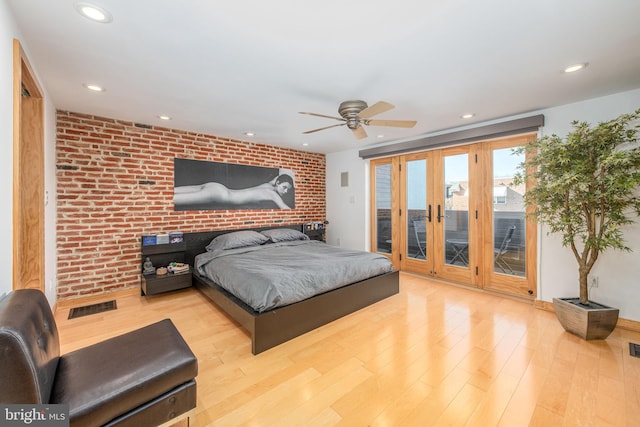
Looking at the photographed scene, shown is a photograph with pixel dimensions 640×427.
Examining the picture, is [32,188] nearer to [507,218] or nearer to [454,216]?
[454,216]

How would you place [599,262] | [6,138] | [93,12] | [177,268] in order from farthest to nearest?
1. [177,268]
2. [599,262]
3. [93,12]
4. [6,138]

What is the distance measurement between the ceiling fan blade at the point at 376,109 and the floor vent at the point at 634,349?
2872mm

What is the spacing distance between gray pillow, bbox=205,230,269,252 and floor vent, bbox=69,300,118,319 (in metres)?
1.30

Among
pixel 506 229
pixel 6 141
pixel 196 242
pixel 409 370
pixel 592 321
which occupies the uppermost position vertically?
pixel 6 141

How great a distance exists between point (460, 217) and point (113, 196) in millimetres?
4883


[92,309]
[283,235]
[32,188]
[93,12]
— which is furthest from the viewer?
[283,235]

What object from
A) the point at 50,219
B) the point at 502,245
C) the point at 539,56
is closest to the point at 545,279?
the point at 502,245

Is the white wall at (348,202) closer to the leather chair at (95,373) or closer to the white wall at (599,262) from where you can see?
the white wall at (599,262)

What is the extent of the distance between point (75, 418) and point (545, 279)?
4226mm

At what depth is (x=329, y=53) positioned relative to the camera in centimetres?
196

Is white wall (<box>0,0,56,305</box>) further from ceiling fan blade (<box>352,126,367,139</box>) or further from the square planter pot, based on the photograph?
the square planter pot

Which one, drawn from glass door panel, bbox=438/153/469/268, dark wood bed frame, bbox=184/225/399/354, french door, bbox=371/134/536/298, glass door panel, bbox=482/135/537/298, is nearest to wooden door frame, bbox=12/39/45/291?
dark wood bed frame, bbox=184/225/399/354

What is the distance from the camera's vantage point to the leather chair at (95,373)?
0.96 meters

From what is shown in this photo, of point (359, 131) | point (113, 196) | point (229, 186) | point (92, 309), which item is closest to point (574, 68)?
point (359, 131)
